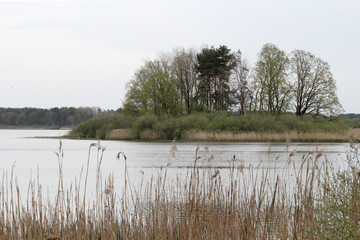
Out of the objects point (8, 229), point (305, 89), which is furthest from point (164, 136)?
point (8, 229)

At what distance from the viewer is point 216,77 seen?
46.8 m

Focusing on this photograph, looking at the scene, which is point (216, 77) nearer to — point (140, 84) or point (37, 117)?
point (140, 84)

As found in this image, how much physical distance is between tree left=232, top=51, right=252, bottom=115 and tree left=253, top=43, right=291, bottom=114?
245 centimetres

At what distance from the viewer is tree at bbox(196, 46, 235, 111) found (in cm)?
4594

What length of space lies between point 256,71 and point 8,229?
38446 millimetres

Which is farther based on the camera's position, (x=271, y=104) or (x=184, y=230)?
(x=271, y=104)

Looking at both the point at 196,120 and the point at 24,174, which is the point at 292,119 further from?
the point at 24,174

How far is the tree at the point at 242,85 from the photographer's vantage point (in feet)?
147

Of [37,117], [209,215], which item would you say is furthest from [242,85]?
[37,117]

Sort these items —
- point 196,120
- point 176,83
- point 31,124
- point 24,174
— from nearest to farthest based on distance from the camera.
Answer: point 24,174 < point 196,120 < point 176,83 < point 31,124

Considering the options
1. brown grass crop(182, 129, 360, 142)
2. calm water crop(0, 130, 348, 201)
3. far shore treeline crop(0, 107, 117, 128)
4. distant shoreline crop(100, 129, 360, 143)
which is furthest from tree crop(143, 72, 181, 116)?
far shore treeline crop(0, 107, 117, 128)

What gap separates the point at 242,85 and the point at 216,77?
3.18 metres

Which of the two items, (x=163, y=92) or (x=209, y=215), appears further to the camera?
(x=163, y=92)

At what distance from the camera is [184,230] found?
4.79 metres
